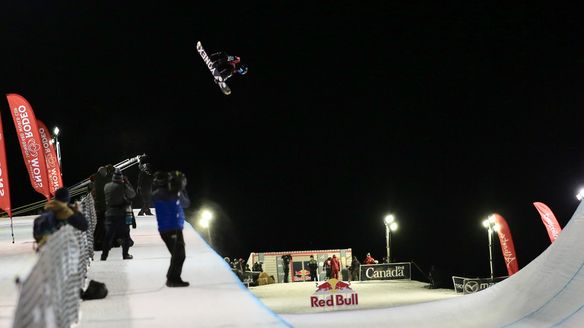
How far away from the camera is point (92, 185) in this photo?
40.5ft

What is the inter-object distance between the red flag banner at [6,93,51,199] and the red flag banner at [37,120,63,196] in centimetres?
317

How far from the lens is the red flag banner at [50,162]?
847 inches

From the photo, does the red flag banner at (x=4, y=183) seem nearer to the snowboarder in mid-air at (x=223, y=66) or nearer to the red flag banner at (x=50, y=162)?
the red flag banner at (x=50, y=162)

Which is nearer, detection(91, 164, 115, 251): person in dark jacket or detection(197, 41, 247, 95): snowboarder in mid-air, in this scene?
detection(91, 164, 115, 251): person in dark jacket

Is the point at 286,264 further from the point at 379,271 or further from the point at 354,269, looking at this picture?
the point at 379,271

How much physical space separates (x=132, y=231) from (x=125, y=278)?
7661 mm

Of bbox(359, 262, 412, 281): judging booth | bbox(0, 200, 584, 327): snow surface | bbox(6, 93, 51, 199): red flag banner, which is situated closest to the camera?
bbox(0, 200, 584, 327): snow surface

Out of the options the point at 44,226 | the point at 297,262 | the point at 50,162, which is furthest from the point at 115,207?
the point at 297,262

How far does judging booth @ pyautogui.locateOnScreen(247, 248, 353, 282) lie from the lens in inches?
1390

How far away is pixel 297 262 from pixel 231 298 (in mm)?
28468

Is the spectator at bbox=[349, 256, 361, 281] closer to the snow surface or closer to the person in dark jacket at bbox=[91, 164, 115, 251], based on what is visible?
the snow surface

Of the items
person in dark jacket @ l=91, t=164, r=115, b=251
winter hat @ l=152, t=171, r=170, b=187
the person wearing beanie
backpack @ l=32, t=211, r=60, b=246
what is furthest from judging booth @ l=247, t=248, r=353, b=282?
backpack @ l=32, t=211, r=60, b=246

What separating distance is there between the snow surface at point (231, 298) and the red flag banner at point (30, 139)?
1.74 m

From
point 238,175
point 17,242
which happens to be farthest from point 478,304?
point 238,175
